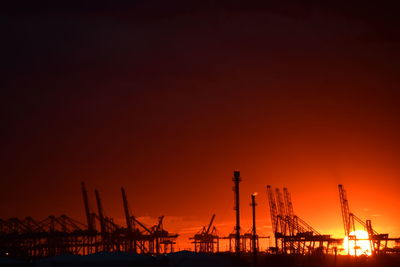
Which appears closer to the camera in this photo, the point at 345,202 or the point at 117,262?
the point at 117,262

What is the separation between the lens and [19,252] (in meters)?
148

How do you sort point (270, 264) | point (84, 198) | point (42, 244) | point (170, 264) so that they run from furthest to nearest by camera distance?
point (84, 198) → point (42, 244) → point (270, 264) → point (170, 264)

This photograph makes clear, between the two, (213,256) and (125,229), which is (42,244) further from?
(213,256)

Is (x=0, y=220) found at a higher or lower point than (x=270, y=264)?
higher

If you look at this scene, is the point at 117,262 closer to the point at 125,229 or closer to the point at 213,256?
the point at 213,256

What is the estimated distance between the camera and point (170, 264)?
181 ft

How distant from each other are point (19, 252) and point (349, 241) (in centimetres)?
9868

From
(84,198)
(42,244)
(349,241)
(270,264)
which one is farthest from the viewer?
(349,241)

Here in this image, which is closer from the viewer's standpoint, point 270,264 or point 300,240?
point 270,264

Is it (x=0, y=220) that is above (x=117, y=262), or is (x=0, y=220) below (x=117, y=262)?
above

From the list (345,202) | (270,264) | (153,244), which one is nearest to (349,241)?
(345,202)

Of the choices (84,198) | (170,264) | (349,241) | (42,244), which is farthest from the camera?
(349,241)

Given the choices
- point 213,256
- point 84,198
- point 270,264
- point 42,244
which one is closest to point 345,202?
point 84,198

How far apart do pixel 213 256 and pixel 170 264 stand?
4.12 m
